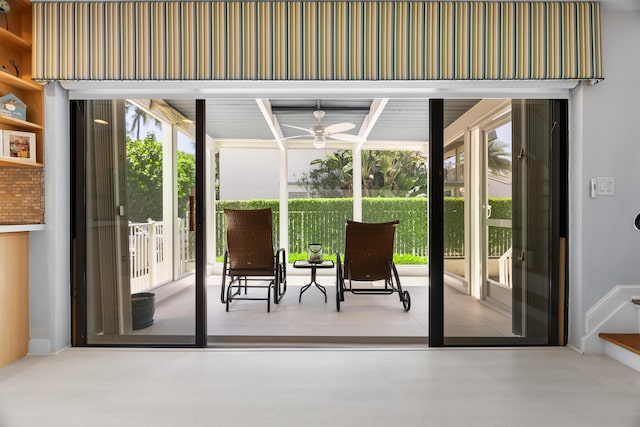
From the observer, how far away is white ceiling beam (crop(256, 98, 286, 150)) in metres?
4.73

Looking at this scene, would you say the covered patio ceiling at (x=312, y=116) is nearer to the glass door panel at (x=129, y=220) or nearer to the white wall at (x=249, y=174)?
the white wall at (x=249, y=174)

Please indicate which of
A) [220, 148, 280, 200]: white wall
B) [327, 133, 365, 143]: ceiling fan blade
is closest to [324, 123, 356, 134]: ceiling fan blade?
[327, 133, 365, 143]: ceiling fan blade

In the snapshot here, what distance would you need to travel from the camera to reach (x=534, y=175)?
304cm

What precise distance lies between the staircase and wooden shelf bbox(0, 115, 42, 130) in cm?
420

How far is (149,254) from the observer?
312cm

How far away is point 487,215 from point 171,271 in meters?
2.53

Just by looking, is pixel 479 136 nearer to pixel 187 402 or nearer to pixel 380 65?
pixel 380 65

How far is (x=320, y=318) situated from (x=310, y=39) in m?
2.51

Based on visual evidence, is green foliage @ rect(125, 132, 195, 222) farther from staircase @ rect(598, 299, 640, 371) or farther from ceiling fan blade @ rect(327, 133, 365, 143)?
staircase @ rect(598, 299, 640, 371)

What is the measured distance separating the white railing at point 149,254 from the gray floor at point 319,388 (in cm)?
54

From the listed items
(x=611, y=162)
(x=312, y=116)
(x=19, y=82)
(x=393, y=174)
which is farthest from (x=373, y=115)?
(x=19, y=82)

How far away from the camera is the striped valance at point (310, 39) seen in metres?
2.74

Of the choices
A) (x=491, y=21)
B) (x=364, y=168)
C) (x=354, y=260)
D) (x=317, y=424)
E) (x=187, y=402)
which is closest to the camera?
(x=317, y=424)

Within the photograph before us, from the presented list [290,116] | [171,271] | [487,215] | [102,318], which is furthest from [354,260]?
[290,116]
